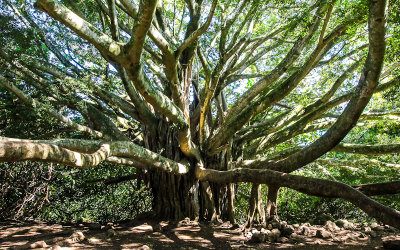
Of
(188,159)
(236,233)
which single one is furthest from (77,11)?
(236,233)

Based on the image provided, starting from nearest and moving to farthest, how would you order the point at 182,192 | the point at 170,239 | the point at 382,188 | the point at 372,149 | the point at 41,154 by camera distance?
the point at 41,154 < the point at 382,188 < the point at 170,239 < the point at 372,149 < the point at 182,192

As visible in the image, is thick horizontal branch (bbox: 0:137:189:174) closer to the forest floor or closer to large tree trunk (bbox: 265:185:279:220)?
the forest floor

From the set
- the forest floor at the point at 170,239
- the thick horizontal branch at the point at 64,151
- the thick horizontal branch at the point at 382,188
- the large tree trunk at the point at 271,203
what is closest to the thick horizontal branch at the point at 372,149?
the forest floor at the point at 170,239

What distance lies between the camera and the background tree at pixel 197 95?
269cm

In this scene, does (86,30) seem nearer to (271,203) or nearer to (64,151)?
(64,151)

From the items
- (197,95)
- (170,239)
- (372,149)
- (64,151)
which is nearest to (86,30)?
(64,151)

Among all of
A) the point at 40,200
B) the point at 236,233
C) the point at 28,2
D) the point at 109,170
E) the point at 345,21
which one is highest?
the point at 28,2

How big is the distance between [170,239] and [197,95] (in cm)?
338

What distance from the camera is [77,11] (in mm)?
4746

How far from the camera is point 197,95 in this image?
6238 millimetres

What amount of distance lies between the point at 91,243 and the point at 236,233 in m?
2.19

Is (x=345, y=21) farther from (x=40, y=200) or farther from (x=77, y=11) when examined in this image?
(x=40, y=200)

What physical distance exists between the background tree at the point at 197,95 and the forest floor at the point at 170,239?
2.13ft

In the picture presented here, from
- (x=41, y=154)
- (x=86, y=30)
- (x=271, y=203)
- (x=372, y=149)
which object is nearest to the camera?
(x=41, y=154)
